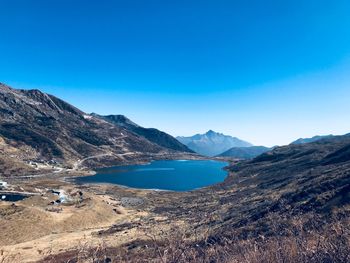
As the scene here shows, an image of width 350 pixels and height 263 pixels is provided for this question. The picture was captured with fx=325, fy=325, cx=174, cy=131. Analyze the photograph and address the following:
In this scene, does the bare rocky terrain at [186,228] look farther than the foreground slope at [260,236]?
Yes

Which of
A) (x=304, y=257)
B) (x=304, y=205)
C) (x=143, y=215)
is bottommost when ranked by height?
(x=143, y=215)

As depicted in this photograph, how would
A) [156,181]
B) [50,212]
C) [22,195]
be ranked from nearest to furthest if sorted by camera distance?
[50,212], [22,195], [156,181]

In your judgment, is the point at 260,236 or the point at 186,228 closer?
the point at 260,236

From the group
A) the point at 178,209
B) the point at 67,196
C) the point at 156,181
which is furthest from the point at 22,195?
the point at 156,181

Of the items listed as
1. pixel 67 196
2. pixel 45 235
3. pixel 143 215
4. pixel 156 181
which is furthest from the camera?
pixel 156 181

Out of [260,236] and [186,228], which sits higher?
[260,236]

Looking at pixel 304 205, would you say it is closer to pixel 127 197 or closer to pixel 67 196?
pixel 67 196

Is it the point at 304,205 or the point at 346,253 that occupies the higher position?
the point at 346,253

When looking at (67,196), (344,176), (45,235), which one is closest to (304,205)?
(344,176)

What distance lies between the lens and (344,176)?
166 ft

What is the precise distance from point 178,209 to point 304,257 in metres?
75.5

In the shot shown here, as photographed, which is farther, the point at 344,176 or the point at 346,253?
the point at 344,176

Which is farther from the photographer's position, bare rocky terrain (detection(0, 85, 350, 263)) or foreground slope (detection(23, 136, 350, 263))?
bare rocky terrain (detection(0, 85, 350, 263))

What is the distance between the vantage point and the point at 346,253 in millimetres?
10766
